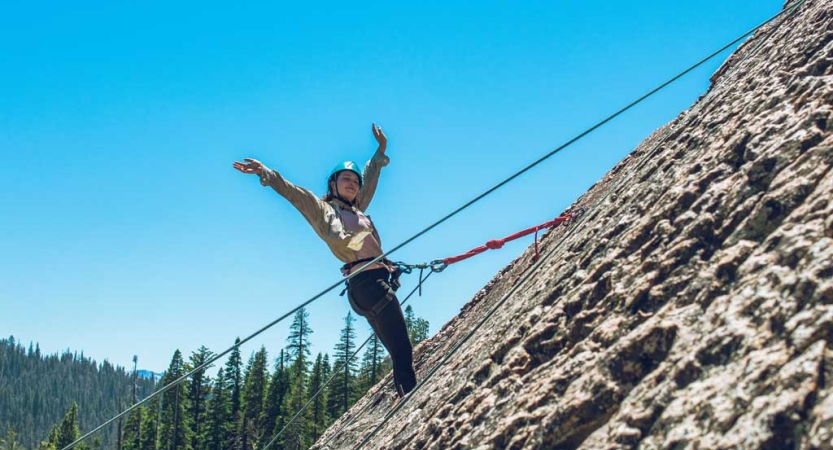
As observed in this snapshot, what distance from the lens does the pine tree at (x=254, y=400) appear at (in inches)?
2734

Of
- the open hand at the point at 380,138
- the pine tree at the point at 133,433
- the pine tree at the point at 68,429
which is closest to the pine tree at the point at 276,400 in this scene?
the pine tree at the point at 133,433

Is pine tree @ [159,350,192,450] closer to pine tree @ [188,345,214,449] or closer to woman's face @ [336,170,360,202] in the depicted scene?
pine tree @ [188,345,214,449]

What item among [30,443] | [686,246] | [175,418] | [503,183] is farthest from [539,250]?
[30,443]

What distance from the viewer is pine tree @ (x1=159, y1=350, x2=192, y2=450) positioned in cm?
7350

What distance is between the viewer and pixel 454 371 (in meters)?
5.75

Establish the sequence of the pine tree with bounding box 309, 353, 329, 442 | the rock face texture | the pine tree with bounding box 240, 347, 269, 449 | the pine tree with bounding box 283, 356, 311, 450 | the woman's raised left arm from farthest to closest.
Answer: the pine tree with bounding box 240, 347, 269, 449, the pine tree with bounding box 309, 353, 329, 442, the pine tree with bounding box 283, 356, 311, 450, the woman's raised left arm, the rock face texture

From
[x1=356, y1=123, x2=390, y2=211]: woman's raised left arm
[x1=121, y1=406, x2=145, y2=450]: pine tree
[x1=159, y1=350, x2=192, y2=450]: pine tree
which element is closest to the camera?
[x1=356, y1=123, x2=390, y2=211]: woman's raised left arm

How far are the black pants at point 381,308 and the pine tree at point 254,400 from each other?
66732 millimetres

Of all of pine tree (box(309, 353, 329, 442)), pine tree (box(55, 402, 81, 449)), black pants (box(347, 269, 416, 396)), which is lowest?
black pants (box(347, 269, 416, 396))

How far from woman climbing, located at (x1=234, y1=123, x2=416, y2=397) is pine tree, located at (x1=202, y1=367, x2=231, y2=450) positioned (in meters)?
72.1

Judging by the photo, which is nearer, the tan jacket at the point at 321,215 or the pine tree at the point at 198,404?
the tan jacket at the point at 321,215

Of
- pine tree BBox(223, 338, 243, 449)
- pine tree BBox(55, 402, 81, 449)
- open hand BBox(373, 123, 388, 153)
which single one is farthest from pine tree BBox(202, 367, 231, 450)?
open hand BBox(373, 123, 388, 153)

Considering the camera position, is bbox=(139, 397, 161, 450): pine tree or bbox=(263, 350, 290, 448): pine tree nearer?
bbox=(263, 350, 290, 448): pine tree

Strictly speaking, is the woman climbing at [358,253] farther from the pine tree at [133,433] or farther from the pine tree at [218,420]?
the pine tree at [133,433]
